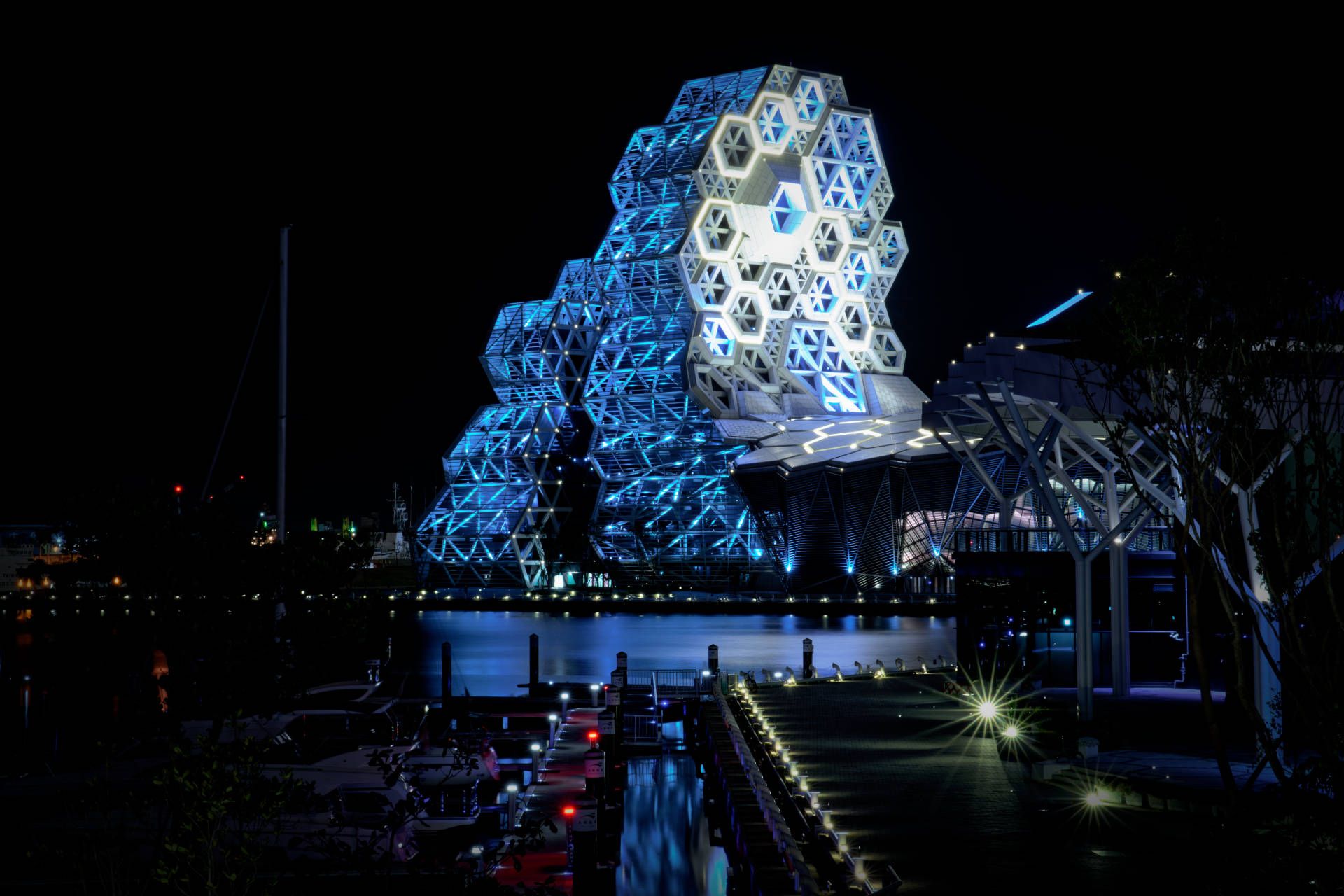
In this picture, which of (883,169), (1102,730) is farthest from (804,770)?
(883,169)

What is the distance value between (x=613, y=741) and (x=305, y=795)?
417 inches

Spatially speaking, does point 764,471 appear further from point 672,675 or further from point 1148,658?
point 1148,658

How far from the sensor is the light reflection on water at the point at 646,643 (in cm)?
5122

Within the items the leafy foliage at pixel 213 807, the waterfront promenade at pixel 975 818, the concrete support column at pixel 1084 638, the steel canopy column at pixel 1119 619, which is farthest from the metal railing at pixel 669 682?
the leafy foliage at pixel 213 807

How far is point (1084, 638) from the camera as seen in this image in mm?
28953

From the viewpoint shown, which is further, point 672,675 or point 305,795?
point 672,675

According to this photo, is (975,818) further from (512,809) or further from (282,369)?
(282,369)

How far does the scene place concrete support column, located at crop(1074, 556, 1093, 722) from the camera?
1100 inches

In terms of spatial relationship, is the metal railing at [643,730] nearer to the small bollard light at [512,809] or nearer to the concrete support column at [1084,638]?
the concrete support column at [1084,638]

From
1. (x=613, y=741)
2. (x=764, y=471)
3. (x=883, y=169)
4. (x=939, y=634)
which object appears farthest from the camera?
(x=883, y=169)

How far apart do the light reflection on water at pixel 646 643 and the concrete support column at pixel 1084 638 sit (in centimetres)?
1479

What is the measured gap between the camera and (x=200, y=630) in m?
15.5

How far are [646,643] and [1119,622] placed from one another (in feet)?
113

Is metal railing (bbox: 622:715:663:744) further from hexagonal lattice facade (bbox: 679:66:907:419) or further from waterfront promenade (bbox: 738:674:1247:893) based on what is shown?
hexagonal lattice facade (bbox: 679:66:907:419)
